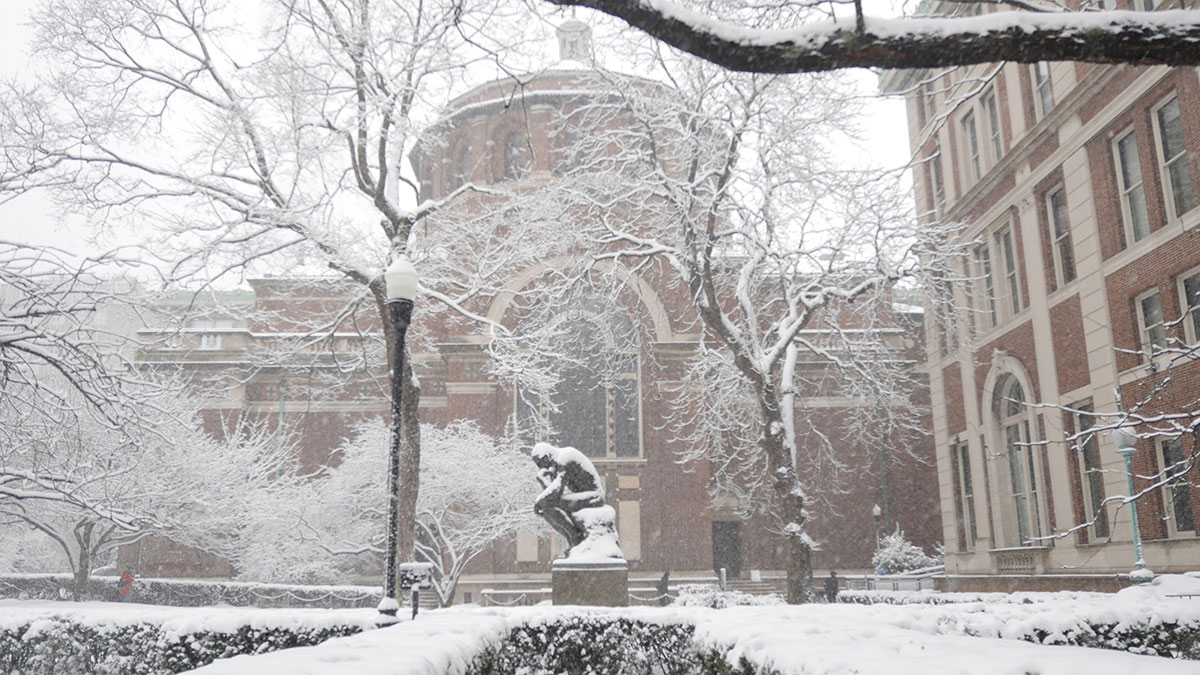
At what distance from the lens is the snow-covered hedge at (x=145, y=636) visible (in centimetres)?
941

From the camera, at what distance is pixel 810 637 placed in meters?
5.91

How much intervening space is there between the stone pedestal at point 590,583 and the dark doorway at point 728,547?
21.9 meters

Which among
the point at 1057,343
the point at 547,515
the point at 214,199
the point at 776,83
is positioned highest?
the point at 776,83

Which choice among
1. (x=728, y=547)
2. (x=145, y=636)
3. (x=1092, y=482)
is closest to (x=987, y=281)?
(x=1092, y=482)

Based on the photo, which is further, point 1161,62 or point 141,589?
point 141,589

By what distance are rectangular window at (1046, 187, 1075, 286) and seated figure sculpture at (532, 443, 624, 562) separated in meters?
11.4

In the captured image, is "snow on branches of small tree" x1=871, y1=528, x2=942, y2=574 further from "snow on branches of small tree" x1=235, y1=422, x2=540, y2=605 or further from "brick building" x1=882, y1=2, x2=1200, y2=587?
"snow on branches of small tree" x1=235, y1=422, x2=540, y2=605

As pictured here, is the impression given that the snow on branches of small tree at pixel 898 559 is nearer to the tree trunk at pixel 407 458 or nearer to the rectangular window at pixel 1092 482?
the rectangular window at pixel 1092 482

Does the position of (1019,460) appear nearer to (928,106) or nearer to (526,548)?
(928,106)

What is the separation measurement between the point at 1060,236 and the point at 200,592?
2615 cm

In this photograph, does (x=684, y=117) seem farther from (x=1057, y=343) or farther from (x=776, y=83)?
(x=1057, y=343)

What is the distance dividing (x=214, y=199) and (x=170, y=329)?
2685 mm

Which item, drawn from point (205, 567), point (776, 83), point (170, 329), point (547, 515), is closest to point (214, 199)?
point (170, 329)

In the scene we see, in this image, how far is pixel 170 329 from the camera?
1781 cm
